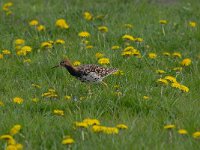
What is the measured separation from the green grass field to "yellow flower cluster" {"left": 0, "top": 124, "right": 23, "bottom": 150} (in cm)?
→ 2

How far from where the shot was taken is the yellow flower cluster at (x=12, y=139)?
17.4 ft

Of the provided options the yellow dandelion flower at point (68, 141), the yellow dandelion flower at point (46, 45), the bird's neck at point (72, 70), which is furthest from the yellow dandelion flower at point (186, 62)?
the yellow dandelion flower at point (68, 141)

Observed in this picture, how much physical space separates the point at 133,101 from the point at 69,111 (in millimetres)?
790

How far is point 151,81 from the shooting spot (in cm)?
781

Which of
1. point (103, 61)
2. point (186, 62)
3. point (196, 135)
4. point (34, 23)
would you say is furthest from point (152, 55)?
point (196, 135)

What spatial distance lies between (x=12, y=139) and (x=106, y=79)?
2.61 meters

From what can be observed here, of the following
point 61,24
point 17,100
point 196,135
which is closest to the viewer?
point 196,135

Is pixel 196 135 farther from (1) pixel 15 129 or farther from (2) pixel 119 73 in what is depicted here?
(2) pixel 119 73

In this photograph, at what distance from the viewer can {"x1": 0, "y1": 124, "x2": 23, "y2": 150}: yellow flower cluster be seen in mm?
5298

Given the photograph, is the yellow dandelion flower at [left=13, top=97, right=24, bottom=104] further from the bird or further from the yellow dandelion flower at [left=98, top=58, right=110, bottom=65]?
the yellow dandelion flower at [left=98, top=58, right=110, bottom=65]

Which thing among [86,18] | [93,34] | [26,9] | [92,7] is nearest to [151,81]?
[93,34]

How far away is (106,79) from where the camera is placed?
25.9ft

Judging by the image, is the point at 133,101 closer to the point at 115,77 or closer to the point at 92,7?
the point at 115,77

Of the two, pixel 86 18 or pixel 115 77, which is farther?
pixel 86 18
